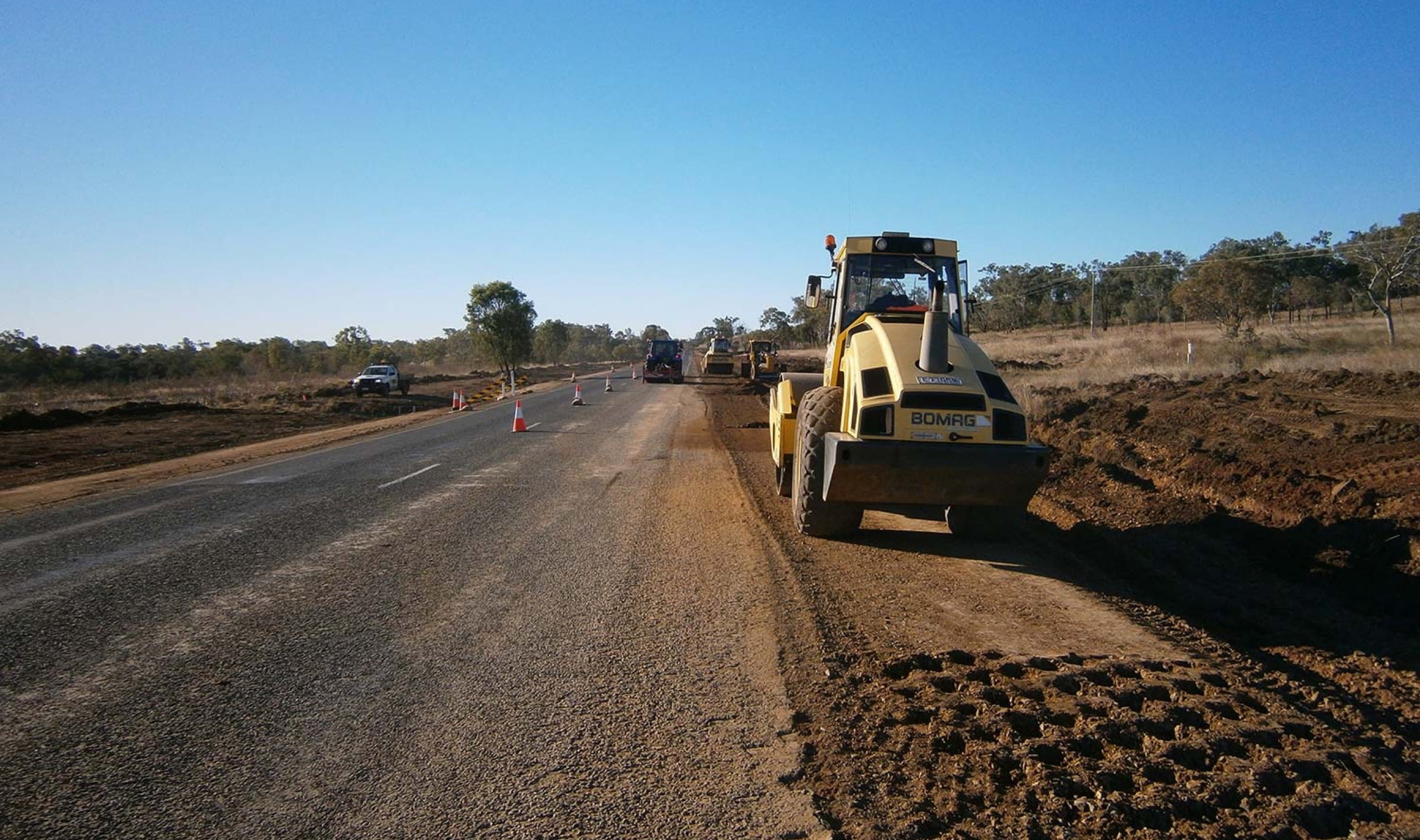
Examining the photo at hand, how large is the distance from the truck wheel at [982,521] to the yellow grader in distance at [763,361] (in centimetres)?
2786

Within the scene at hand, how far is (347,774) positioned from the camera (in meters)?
3.65

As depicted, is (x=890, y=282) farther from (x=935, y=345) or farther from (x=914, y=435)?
(x=914, y=435)

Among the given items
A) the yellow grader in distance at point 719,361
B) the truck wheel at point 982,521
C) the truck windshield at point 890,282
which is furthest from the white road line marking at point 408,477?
the yellow grader in distance at point 719,361

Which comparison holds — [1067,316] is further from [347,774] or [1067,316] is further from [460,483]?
[347,774]

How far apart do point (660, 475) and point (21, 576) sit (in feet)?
24.3

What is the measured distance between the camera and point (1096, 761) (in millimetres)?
3672

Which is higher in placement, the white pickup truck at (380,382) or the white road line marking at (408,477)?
the white pickup truck at (380,382)

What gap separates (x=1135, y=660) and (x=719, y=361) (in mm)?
37812

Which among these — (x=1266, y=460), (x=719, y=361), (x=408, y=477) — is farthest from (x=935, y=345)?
(x=719, y=361)

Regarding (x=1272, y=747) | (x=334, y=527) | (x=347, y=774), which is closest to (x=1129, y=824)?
(x=1272, y=747)

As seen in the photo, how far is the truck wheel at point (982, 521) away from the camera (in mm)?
7801

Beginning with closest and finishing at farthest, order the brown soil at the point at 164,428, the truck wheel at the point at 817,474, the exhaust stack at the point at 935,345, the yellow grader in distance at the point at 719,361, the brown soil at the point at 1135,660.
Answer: the brown soil at the point at 1135,660 < the exhaust stack at the point at 935,345 < the truck wheel at the point at 817,474 < the brown soil at the point at 164,428 < the yellow grader in distance at the point at 719,361

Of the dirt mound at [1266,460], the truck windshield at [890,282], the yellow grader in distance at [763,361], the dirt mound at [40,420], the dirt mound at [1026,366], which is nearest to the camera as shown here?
the dirt mound at [1266,460]

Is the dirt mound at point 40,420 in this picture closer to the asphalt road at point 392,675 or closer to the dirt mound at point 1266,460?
the asphalt road at point 392,675
